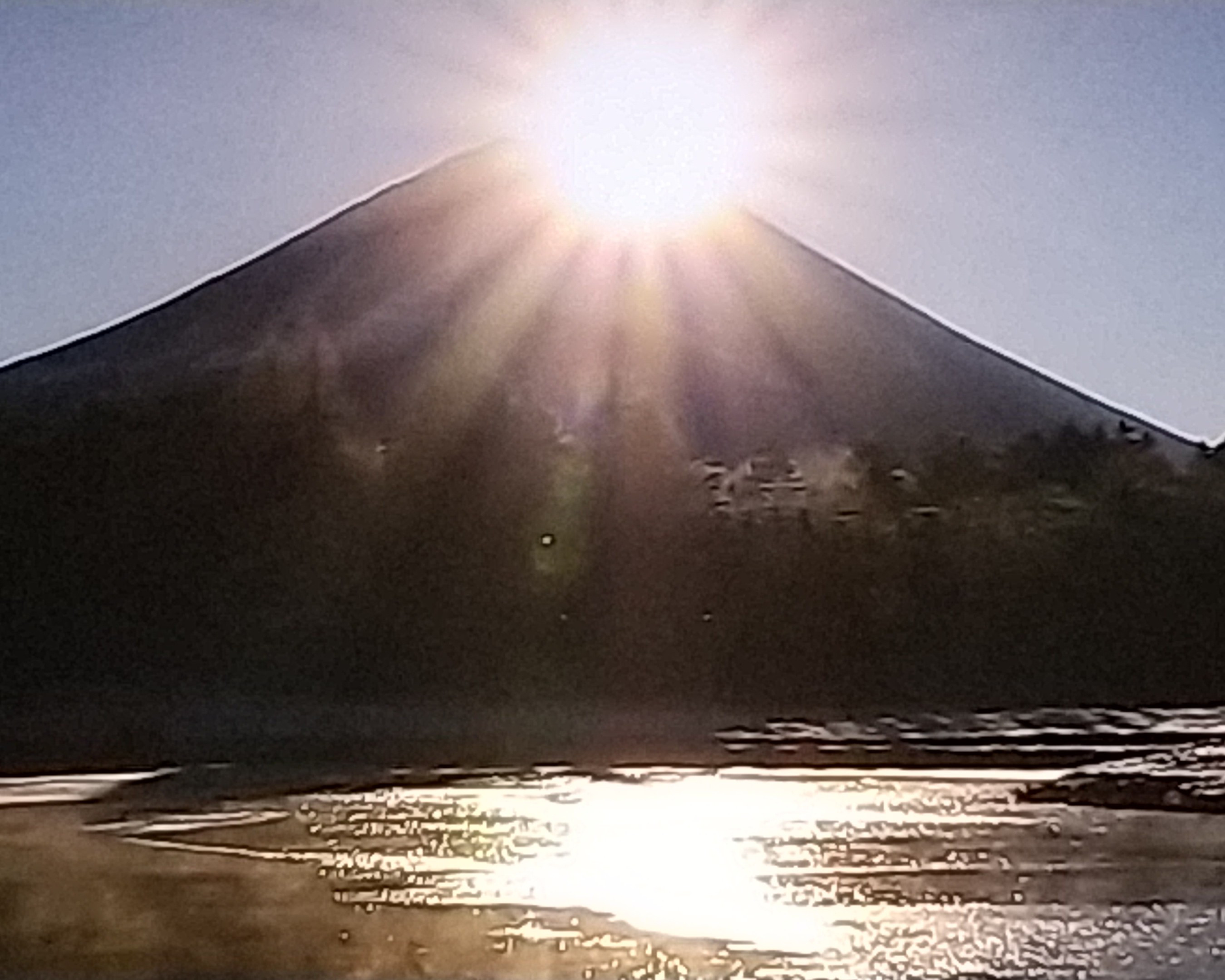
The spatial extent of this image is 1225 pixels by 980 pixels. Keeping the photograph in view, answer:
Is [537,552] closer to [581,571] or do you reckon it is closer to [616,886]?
[581,571]

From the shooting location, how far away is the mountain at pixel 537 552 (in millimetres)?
26828

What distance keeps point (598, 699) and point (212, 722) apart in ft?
14.8

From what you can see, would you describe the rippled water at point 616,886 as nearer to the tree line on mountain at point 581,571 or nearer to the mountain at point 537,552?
the mountain at point 537,552

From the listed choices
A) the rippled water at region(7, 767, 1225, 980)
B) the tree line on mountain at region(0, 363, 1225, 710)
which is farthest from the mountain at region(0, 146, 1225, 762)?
the rippled water at region(7, 767, 1225, 980)

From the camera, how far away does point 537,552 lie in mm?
31766

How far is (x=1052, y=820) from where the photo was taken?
1461cm

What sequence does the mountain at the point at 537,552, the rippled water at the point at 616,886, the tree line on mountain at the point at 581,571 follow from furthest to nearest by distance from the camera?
the tree line on mountain at the point at 581,571 < the mountain at the point at 537,552 < the rippled water at the point at 616,886

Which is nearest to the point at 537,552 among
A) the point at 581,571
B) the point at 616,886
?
the point at 581,571

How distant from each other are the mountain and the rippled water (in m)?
6.62

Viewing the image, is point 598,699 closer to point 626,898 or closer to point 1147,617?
point 1147,617

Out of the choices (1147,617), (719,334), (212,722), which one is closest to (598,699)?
(212,722)

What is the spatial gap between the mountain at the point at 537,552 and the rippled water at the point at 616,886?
6.62 metres

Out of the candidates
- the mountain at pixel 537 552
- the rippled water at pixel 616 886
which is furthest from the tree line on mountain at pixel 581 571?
the rippled water at pixel 616 886

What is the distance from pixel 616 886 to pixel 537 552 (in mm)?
20728
